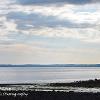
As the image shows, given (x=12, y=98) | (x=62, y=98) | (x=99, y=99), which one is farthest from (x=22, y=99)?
(x=99, y=99)

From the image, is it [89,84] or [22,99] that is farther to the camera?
A: [89,84]

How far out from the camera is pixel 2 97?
158 feet

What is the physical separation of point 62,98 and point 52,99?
4.07 feet

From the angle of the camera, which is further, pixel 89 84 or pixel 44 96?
pixel 89 84

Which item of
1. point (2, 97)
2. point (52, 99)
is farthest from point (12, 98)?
Answer: point (52, 99)

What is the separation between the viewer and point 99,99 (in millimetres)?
48031

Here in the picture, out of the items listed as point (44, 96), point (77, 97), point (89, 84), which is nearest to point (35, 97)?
point (44, 96)

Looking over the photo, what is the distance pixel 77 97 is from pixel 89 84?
1422 inches

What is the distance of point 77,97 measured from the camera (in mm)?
49000

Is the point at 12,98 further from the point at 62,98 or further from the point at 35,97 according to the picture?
the point at 62,98

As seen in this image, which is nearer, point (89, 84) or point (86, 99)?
point (86, 99)

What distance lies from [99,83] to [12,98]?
41169 mm

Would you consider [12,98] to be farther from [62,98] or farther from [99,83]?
[99,83]

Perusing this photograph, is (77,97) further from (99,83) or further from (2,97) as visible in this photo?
(99,83)
